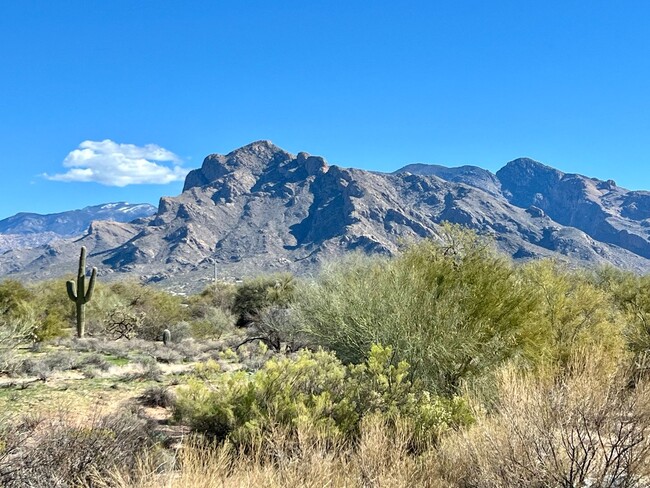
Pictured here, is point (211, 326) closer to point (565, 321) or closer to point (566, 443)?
point (565, 321)

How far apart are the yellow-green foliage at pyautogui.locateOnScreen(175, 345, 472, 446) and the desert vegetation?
0.03 m

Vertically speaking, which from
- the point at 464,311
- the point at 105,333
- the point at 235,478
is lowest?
the point at 105,333

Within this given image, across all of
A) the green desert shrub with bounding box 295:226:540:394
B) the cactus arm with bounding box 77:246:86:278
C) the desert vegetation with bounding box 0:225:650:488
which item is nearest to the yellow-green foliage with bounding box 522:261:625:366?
the desert vegetation with bounding box 0:225:650:488

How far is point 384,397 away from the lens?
7801 mm

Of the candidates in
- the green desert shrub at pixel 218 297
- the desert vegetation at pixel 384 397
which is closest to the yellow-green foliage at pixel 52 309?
the desert vegetation at pixel 384 397

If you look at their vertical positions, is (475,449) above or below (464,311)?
below

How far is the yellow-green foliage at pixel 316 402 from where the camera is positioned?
7121mm

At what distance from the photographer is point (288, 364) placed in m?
7.96

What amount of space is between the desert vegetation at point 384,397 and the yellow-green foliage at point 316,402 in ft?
0.11

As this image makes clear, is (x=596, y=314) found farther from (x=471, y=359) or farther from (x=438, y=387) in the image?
(x=438, y=387)

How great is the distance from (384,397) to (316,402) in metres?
1.21

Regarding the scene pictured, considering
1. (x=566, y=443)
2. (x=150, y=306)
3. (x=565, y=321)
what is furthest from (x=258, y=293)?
(x=566, y=443)

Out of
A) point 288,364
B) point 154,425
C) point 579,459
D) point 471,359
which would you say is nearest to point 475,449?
point 579,459

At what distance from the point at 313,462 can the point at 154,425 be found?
5447mm
